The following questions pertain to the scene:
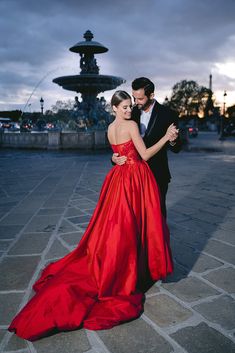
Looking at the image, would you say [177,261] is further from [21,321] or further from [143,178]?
[21,321]

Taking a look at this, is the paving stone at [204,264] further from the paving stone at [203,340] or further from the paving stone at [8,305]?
the paving stone at [8,305]

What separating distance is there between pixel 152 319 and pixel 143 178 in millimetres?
1166

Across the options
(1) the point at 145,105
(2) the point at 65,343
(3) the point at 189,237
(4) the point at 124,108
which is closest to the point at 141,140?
(4) the point at 124,108

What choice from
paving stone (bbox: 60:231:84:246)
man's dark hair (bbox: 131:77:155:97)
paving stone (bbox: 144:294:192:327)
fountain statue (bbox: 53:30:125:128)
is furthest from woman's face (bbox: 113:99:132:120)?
fountain statue (bbox: 53:30:125:128)

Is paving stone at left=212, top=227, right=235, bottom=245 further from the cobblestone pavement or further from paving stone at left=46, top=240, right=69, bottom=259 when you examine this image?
Result: paving stone at left=46, top=240, right=69, bottom=259

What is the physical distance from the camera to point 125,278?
8.93ft

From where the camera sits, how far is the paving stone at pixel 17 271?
10.1 ft

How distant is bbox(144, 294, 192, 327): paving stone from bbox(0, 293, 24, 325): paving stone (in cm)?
109

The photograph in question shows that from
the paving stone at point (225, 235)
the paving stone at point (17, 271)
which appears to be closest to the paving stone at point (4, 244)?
the paving stone at point (17, 271)

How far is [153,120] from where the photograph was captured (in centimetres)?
333

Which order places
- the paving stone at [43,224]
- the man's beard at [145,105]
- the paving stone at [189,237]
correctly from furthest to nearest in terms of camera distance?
the paving stone at [43,224]
the paving stone at [189,237]
the man's beard at [145,105]

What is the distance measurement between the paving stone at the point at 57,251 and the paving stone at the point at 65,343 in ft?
4.59

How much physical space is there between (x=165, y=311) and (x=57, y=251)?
1.68m

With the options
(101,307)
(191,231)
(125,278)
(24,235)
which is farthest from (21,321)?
(191,231)
